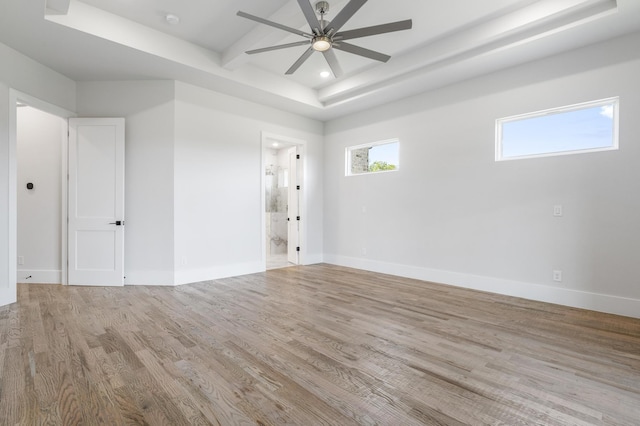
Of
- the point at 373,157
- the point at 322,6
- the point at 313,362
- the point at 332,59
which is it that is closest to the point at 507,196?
the point at 373,157

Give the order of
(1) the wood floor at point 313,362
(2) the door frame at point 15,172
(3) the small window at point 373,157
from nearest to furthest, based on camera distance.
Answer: (1) the wood floor at point 313,362, (2) the door frame at point 15,172, (3) the small window at point 373,157

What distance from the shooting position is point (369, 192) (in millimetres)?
5617

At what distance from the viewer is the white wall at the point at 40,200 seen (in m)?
4.45

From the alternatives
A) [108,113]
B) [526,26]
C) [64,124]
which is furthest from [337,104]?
[64,124]

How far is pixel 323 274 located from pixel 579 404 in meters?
3.80

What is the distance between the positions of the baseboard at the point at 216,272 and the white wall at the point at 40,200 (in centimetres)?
180

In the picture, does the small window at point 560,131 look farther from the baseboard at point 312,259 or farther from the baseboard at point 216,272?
the baseboard at point 216,272

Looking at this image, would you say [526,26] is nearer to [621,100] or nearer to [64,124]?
[621,100]

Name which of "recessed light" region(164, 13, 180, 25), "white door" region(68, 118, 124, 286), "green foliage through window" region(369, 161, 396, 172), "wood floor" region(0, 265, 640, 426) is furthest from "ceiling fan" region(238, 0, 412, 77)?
"white door" region(68, 118, 124, 286)

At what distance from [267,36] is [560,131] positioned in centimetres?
370

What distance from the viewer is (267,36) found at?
347 centimetres

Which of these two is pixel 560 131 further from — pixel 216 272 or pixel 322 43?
pixel 216 272

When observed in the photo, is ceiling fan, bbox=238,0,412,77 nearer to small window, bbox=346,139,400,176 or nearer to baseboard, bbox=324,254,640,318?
small window, bbox=346,139,400,176

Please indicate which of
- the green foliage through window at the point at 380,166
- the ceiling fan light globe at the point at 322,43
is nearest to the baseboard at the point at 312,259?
the green foliage through window at the point at 380,166
